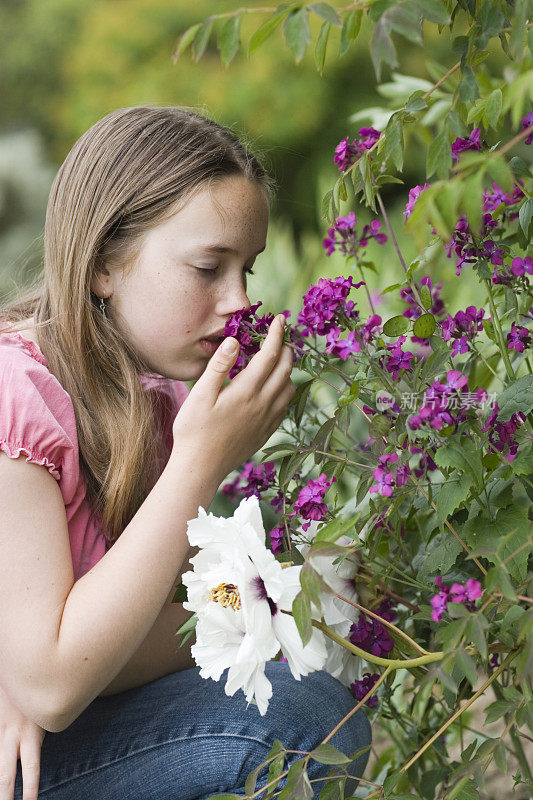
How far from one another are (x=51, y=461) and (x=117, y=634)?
0.74ft

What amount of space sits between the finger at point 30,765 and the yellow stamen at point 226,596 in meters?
0.39

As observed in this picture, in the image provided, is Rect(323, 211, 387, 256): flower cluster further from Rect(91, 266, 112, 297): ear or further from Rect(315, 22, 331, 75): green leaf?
Rect(315, 22, 331, 75): green leaf

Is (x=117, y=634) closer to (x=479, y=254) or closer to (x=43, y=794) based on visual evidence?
(x=43, y=794)

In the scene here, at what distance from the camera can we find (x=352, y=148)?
1.03m

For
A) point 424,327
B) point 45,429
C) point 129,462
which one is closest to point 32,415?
point 45,429

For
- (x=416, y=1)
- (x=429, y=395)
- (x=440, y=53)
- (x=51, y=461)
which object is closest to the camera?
(x=416, y=1)

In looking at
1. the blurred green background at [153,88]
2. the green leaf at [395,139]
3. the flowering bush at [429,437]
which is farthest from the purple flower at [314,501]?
the blurred green background at [153,88]

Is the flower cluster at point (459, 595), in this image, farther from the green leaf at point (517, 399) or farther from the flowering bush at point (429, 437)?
the green leaf at point (517, 399)

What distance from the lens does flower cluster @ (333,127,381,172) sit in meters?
1.01

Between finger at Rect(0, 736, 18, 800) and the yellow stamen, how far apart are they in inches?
16.4

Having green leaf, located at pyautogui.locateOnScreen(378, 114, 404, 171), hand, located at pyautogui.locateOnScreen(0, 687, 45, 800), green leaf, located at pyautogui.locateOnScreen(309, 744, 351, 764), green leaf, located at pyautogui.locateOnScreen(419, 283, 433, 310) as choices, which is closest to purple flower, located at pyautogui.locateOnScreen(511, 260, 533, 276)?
green leaf, located at pyautogui.locateOnScreen(419, 283, 433, 310)

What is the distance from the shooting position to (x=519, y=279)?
1.02 m

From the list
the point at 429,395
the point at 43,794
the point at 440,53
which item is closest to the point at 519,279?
the point at 429,395

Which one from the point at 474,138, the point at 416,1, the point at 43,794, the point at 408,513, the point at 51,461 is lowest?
the point at 43,794
